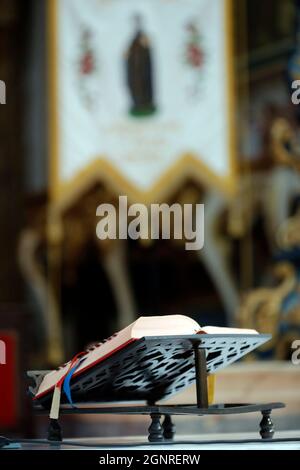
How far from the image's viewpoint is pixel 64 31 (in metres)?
6.60

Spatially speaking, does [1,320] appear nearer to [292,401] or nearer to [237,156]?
[292,401]

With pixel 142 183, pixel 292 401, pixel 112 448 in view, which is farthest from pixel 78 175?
pixel 112 448

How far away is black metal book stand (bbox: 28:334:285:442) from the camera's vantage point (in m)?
1.71

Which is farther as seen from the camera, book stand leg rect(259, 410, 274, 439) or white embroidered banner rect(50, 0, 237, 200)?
white embroidered banner rect(50, 0, 237, 200)

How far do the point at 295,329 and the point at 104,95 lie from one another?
6.18 feet

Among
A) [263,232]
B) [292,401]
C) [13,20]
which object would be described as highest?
[13,20]

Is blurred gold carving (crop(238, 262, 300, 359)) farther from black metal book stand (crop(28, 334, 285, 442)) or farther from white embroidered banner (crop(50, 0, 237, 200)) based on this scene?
black metal book stand (crop(28, 334, 285, 442))

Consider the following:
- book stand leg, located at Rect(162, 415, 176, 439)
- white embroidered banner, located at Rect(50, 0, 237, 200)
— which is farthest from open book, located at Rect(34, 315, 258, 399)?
white embroidered banner, located at Rect(50, 0, 237, 200)

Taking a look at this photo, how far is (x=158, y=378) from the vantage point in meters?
1.91

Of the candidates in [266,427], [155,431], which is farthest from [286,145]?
[155,431]

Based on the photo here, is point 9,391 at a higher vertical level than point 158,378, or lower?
lower

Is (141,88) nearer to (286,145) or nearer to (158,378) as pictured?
(286,145)

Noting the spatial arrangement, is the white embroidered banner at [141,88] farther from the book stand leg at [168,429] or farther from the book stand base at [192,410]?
the book stand base at [192,410]

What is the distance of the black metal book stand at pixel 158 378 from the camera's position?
1.71m
